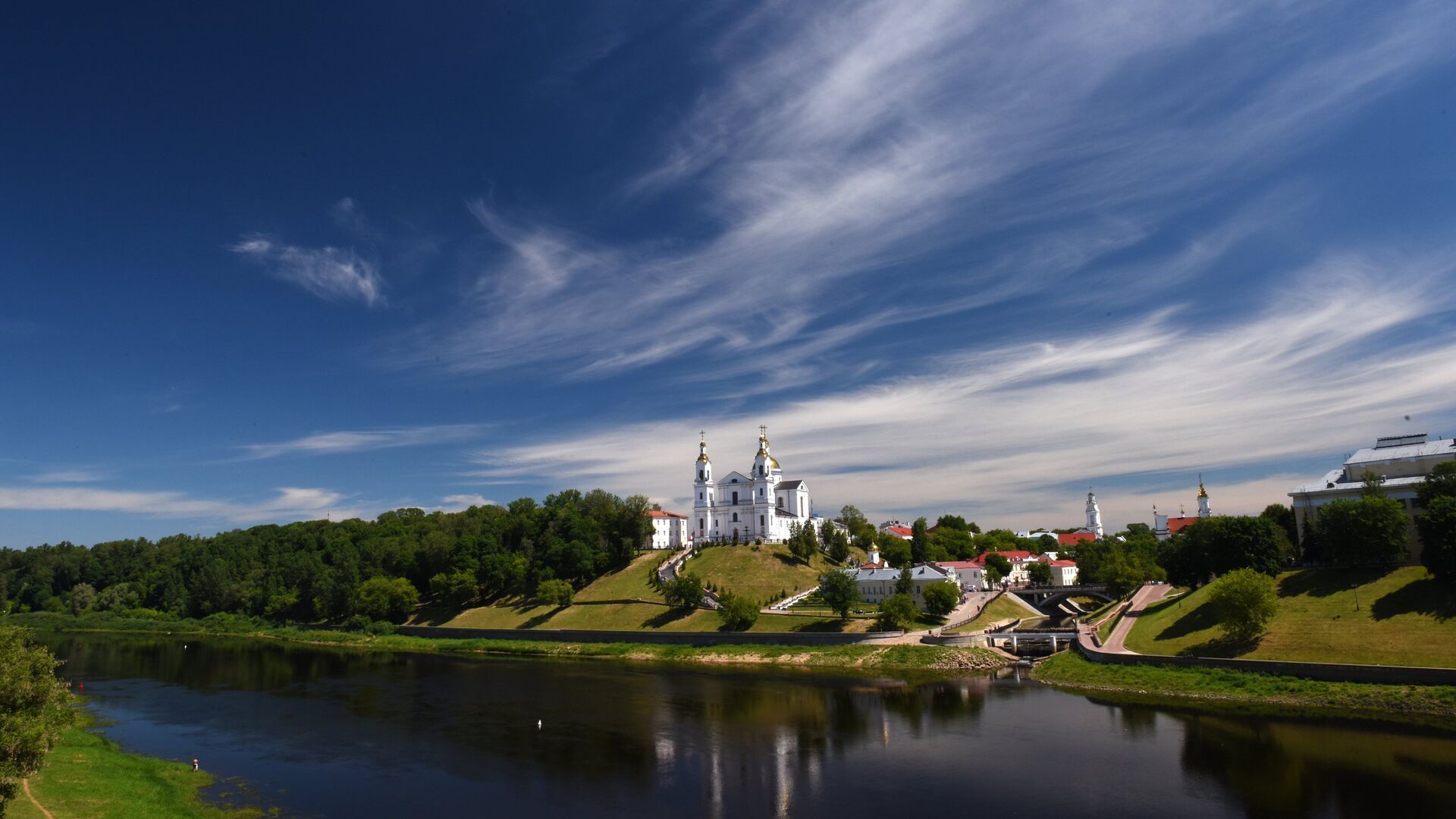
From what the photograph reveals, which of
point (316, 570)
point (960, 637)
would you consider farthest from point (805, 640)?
point (316, 570)

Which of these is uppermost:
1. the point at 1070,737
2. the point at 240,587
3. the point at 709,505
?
the point at 709,505

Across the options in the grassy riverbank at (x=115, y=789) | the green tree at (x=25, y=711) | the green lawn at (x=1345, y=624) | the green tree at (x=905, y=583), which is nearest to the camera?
the green tree at (x=25, y=711)

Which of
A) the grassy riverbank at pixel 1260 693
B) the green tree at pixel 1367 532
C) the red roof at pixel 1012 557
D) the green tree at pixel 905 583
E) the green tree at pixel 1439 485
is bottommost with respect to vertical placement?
the grassy riverbank at pixel 1260 693

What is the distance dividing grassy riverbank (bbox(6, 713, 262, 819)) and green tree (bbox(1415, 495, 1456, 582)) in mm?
58214

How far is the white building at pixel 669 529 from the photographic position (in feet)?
378

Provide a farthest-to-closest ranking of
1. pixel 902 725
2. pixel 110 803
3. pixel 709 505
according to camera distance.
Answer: pixel 709 505
pixel 902 725
pixel 110 803

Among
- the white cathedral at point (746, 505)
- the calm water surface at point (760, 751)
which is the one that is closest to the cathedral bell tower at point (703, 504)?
the white cathedral at point (746, 505)

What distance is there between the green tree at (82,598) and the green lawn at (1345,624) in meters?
134

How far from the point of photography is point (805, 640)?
214 feet

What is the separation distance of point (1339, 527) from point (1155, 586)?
86.9 ft

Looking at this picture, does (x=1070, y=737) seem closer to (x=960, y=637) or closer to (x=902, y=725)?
(x=902, y=725)

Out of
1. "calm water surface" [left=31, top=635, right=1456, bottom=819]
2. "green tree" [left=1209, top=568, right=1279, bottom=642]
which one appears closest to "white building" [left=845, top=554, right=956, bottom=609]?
"calm water surface" [left=31, top=635, right=1456, bottom=819]

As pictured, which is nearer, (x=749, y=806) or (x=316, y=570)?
(x=749, y=806)

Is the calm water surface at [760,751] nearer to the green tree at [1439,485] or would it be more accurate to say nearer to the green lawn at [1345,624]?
the green lawn at [1345,624]
